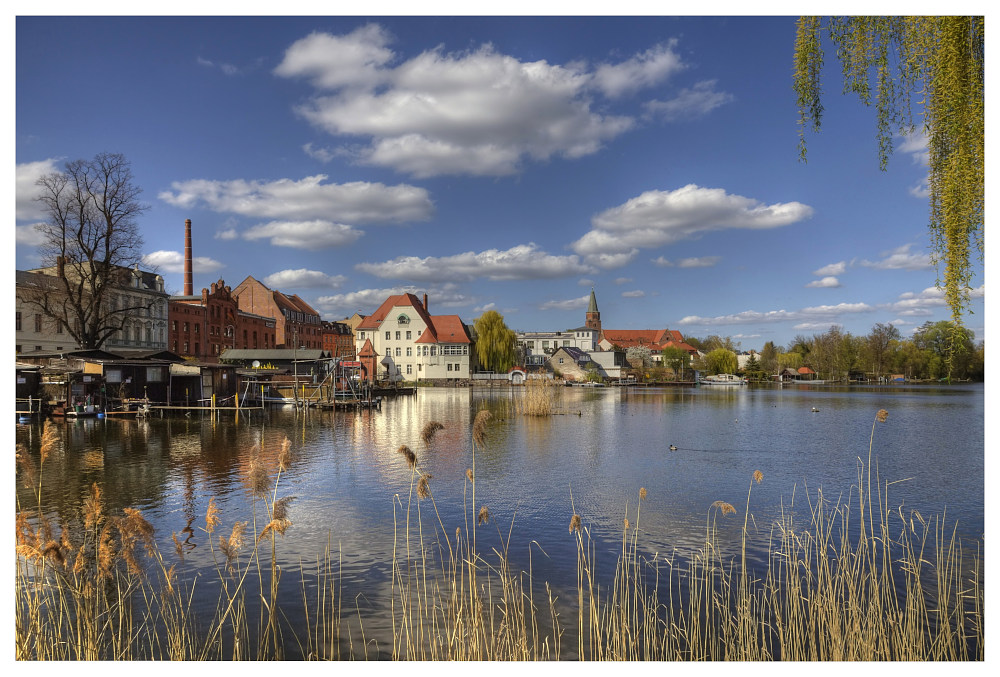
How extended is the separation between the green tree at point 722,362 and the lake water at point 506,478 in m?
71.9

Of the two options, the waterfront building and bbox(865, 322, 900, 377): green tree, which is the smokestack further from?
bbox(865, 322, 900, 377): green tree

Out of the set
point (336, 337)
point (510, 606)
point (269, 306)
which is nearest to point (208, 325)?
point (269, 306)

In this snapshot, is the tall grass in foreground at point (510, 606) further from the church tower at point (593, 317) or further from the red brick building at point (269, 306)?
the church tower at point (593, 317)

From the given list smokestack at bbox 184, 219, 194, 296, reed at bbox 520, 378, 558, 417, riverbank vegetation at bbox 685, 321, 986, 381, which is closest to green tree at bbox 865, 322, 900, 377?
riverbank vegetation at bbox 685, 321, 986, 381

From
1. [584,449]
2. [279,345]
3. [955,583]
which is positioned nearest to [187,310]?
[279,345]

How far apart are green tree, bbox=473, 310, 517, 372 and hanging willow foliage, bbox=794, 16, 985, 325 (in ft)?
227

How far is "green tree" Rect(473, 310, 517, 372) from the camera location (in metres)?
74.7

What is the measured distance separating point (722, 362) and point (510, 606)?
10289 cm

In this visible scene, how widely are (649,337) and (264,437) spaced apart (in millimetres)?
129312

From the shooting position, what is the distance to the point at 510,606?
790 centimetres

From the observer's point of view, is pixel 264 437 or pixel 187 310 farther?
pixel 187 310
